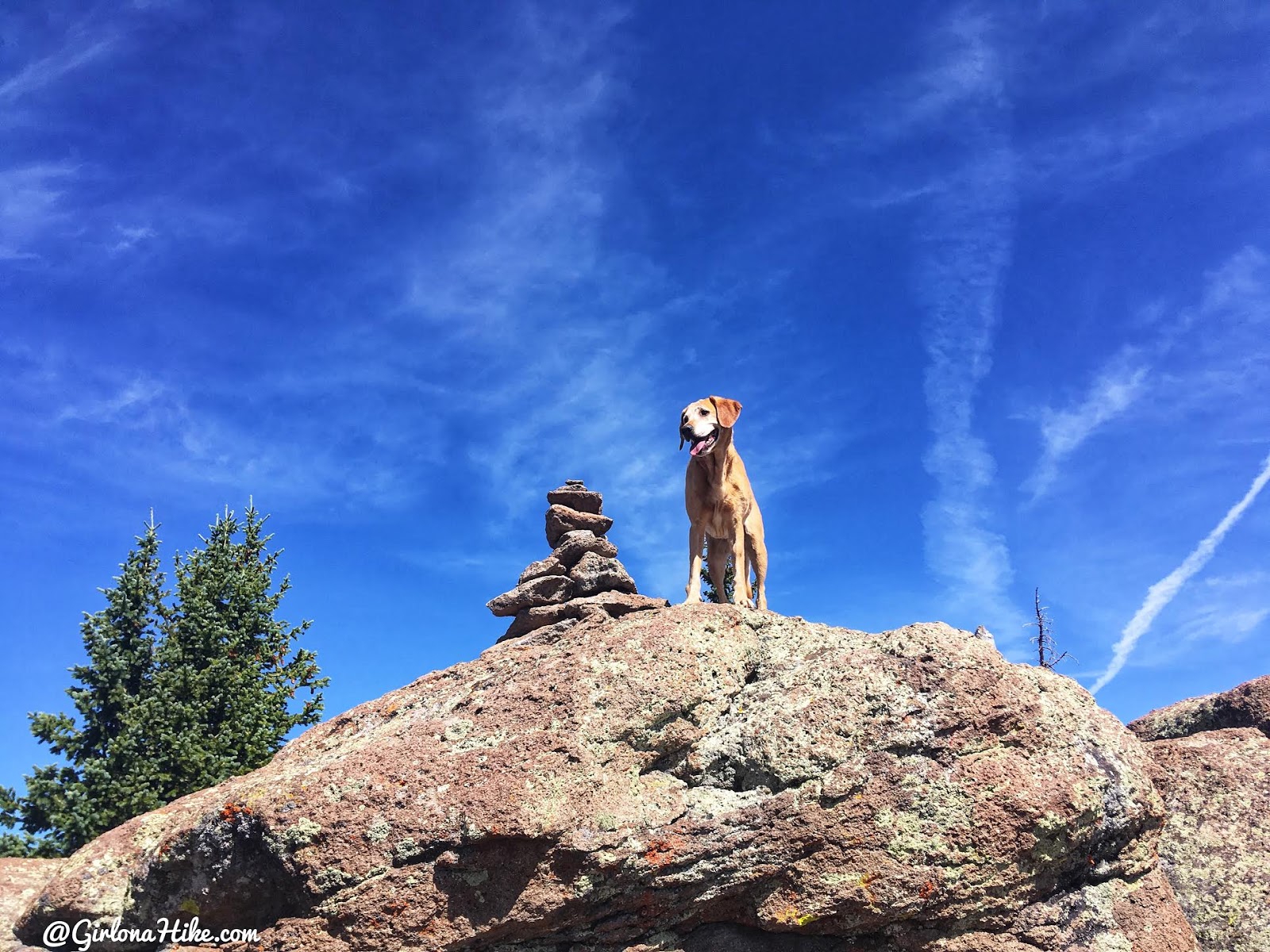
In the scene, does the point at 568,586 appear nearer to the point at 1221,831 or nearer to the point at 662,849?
the point at 662,849

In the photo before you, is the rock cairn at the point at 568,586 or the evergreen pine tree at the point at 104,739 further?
the evergreen pine tree at the point at 104,739

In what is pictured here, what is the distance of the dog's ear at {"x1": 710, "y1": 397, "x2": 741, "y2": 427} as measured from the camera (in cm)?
956

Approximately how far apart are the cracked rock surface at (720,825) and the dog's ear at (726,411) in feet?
11.9

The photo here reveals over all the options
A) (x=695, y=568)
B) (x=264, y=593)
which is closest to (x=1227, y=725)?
(x=695, y=568)

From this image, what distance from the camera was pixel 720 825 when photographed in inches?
227

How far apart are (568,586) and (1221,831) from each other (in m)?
6.78

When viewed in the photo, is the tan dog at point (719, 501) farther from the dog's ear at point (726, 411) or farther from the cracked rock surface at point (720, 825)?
the cracked rock surface at point (720, 825)

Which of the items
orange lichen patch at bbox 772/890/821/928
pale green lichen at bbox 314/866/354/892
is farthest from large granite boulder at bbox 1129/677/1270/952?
pale green lichen at bbox 314/866/354/892

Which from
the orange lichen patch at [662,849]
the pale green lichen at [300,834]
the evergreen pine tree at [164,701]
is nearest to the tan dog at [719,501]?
the orange lichen patch at [662,849]

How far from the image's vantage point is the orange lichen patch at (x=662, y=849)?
5.65 metres

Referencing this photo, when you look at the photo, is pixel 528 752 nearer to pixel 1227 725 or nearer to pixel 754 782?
pixel 754 782

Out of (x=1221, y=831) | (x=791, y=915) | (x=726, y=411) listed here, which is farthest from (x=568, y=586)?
(x=1221, y=831)

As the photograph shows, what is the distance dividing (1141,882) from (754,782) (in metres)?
2.92

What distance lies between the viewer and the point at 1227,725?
873 cm
